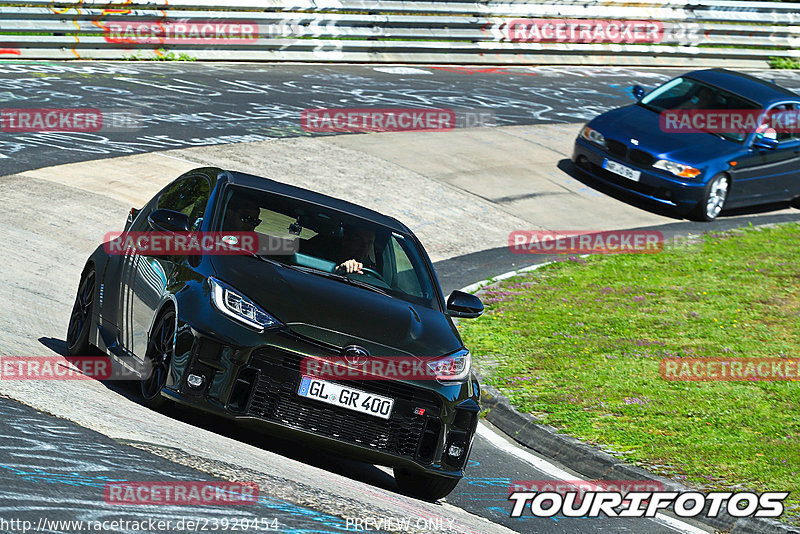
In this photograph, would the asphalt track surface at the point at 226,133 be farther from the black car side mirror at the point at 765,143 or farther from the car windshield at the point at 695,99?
the car windshield at the point at 695,99

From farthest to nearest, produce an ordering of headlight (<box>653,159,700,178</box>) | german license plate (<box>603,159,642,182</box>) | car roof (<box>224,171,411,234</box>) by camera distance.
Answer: german license plate (<box>603,159,642,182</box>) → headlight (<box>653,159,700,178</box>) → car roof (<box>224,171,411,234</box>)

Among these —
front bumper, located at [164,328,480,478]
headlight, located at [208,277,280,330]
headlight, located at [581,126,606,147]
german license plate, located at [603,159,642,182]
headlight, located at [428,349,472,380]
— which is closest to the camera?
front bumper, located at [164,328,480,478]

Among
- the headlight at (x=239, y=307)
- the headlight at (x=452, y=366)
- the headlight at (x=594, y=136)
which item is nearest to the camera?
the headlight at (x=239, y=307)

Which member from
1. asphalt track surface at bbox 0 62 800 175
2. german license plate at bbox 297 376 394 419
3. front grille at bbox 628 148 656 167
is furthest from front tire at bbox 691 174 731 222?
german license plate at bbox 297 376 394 419

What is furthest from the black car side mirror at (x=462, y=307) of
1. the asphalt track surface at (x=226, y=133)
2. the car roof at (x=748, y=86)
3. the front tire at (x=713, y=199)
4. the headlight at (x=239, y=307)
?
the car roof at (x=748, y=86)

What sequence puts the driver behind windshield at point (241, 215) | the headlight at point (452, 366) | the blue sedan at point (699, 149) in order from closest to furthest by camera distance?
the headlight at point (452, 366) → the driver behind windshield at point (241, 215) → the blue sedan at point (699, 149)

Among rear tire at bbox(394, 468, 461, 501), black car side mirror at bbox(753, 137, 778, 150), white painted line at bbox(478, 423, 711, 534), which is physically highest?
rear tire at bbox(394, 468, 461, 501)

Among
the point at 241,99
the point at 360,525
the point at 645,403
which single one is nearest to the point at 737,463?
the point at 645,403

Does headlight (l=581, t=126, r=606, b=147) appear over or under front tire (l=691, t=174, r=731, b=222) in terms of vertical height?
over

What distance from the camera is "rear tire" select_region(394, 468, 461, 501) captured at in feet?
22.6

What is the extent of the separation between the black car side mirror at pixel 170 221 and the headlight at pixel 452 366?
1831mm

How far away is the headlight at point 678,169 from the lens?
56.5 feet

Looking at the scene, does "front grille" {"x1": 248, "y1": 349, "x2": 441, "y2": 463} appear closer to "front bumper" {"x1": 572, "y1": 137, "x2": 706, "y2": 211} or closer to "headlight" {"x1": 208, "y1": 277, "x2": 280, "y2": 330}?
"headlight" {"x1": 208, "y1": 277, "x2": 280, "y2": 330}

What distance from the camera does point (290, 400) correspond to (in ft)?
21.0
